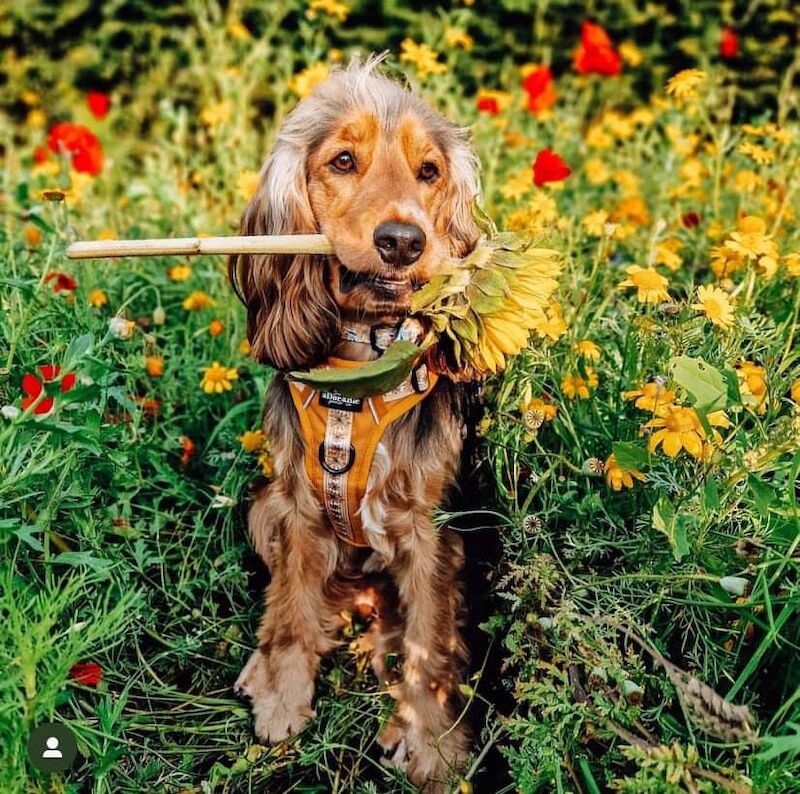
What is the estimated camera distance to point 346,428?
2348mm

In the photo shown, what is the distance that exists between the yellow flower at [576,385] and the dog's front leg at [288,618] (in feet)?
2.66

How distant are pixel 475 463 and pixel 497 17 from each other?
393 centimetres

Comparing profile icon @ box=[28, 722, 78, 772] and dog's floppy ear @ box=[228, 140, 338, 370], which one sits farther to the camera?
dog's floppy ear @ box=[228, 140, 338, 370]

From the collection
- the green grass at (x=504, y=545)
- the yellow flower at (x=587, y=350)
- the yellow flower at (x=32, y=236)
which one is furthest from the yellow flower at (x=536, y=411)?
the yellow flower at (x=32, y=236)

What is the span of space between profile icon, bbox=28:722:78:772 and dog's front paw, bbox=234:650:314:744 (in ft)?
2.00

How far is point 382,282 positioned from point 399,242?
5.6 inches

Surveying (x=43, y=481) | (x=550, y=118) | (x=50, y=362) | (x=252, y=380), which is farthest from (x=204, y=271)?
(x=550, y=118)

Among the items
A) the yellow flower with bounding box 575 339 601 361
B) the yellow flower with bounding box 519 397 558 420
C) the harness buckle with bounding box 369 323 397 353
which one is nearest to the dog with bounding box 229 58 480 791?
the harness buckle with bounding box 369 323 397 353

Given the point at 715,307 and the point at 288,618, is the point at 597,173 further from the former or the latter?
the point at 288,618

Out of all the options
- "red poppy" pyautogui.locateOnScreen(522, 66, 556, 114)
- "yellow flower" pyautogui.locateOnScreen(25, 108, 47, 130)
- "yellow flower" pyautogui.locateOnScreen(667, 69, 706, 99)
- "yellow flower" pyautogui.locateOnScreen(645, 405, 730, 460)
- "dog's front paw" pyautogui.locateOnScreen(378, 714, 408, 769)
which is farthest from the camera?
"yellow flower" pyautogui.locateOnScreen(25, 108, 47, 130)

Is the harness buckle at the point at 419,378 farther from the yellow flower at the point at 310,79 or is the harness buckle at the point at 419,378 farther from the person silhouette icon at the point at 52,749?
the yellow flower at the point at 310,79

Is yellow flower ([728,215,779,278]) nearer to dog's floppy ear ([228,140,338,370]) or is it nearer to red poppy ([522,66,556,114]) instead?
dog's floppy ear ([228,140,338,370])

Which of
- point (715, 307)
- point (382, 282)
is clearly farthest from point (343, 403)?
point (715, 307)

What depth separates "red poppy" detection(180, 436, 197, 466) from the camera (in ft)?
9.35
